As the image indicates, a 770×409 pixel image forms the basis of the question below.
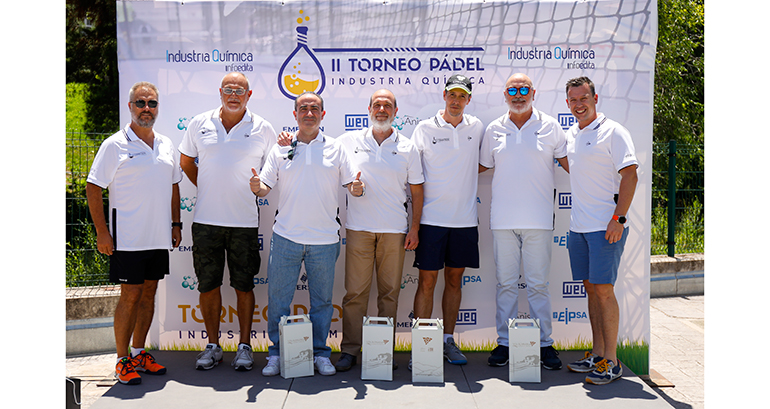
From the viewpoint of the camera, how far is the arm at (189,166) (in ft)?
13.6

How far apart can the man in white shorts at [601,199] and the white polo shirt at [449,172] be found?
71 cm

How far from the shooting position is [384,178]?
3.87 m

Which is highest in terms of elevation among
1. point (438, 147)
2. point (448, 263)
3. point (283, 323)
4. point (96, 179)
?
point (438, 147)

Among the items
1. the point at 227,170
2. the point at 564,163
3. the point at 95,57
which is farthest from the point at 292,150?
the point at 95,57

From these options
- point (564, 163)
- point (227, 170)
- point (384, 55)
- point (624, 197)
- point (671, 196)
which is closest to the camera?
point (624, 197)

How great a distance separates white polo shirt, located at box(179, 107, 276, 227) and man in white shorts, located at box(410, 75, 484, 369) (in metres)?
1.22

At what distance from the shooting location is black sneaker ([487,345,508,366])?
4.05m

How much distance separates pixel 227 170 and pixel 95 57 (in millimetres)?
6946

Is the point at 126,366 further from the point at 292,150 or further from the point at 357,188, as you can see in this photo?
the point at 357,188

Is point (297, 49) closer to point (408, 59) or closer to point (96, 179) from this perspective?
point (408, 59)

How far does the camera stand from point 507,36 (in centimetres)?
442

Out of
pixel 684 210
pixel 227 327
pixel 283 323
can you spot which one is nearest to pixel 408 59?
pixel 283 323

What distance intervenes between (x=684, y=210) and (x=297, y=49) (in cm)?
570

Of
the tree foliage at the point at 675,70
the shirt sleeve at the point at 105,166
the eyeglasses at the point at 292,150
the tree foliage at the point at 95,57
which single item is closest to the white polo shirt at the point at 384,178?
the eyeglasses at the point at 292,150
